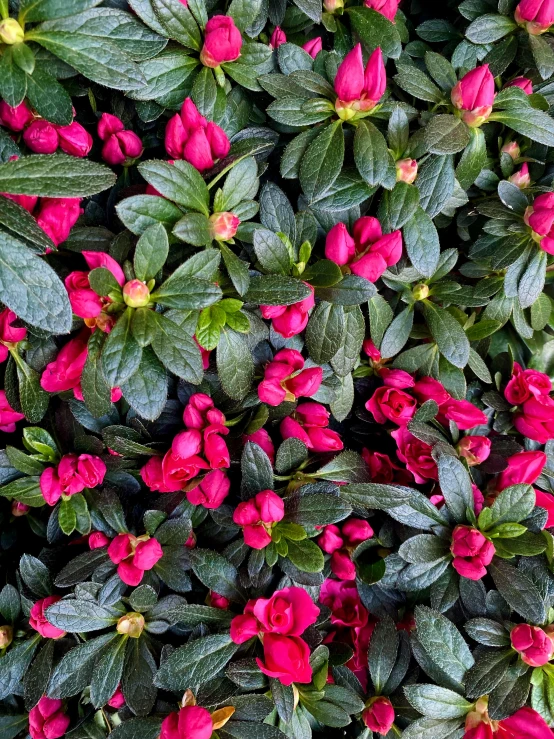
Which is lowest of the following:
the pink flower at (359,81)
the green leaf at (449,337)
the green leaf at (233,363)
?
the green leaf at (449,337)

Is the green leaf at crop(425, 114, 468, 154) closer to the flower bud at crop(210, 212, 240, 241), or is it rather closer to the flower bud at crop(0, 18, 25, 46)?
the flower bud at crop(210, 212, 240, 241)

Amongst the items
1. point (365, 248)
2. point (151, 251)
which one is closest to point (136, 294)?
point (151, 251)

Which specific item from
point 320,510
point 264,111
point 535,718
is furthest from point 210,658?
point 264,111

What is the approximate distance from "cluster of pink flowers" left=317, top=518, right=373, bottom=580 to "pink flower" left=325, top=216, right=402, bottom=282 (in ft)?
1.44

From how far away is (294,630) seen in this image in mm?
925

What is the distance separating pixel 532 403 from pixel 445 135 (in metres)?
0.54

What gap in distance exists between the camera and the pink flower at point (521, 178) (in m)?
1.15

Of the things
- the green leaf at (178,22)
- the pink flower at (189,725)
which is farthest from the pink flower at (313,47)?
the pink flower at (189,725)

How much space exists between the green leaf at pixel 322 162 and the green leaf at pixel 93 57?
0.28m

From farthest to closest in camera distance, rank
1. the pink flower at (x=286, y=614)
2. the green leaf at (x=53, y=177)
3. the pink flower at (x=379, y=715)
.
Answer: the pink flower at (x=379, y=715), the pink flower at (x=286, y=614), the green leaf at (x=53, y=177)

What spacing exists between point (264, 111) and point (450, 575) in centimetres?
89

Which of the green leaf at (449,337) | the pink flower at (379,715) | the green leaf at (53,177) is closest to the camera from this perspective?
the green leaf at (53,177)

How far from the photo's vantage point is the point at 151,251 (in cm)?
86

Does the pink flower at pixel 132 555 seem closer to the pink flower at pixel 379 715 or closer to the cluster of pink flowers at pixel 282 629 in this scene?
the cluster of pink flowers at pixel 282 629
